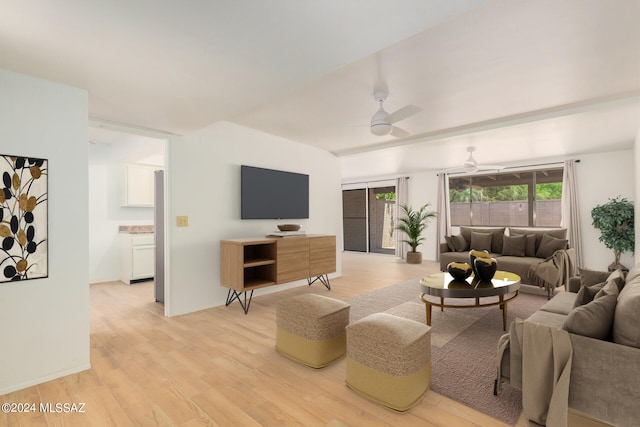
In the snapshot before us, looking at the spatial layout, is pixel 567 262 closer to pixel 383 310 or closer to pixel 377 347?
pixel 383 310

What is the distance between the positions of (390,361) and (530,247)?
4495mm

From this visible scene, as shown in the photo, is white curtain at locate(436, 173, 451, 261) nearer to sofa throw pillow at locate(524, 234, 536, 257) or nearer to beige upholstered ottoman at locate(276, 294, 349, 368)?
sofa throw pillow at locate(524, 234, 536, 257)

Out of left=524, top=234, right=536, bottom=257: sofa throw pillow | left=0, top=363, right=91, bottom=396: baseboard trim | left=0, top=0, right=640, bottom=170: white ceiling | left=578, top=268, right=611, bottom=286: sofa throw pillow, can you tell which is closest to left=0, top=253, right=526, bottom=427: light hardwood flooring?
left=0, top=363, right=91, bottom=396: baseboard trim

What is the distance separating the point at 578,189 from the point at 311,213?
556cm

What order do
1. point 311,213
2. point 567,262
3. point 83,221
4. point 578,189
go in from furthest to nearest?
point 578,189 < point 311,213 < point 567,262 < point 83,221

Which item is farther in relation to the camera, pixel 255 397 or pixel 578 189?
pixel 578 189

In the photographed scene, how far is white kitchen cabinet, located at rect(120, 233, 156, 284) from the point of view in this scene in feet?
17.5

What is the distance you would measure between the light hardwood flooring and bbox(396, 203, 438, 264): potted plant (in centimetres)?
529

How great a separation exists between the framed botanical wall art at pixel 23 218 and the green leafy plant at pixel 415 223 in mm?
7003

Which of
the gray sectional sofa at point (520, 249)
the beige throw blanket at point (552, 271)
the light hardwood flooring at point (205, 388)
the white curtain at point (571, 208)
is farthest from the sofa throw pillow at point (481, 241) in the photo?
the light hardwood flooring at point (205, 388)

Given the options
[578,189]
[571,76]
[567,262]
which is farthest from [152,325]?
[578,189]

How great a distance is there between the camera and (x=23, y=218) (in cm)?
221

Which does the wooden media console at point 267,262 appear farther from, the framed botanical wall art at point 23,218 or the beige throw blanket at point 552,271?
the beige throw blanket at point 552,271

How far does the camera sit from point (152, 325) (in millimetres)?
3346
